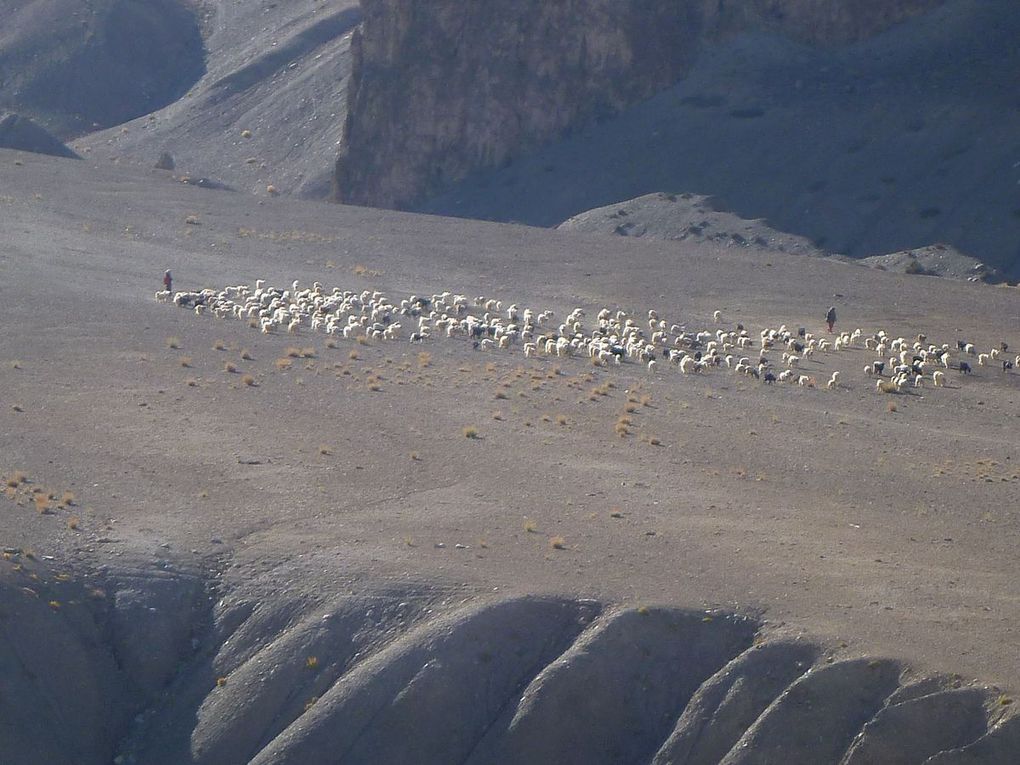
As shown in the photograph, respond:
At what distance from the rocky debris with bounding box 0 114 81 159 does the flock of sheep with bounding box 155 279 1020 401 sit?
3343 centimetres

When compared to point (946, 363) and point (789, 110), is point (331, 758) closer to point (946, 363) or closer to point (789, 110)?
point (946, 363)

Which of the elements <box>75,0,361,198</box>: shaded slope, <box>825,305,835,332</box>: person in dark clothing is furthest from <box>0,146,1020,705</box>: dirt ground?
<box>75,0,361,198</box>: shaded slope

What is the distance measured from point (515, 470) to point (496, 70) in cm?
5758

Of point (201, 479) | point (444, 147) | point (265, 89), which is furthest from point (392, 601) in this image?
point (265, 89)

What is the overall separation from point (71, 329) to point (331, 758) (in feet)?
66.9

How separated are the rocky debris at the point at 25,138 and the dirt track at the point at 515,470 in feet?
94.5

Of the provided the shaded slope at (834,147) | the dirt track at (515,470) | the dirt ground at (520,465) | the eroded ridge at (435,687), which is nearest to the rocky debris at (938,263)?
the shaded slope at (834,147)

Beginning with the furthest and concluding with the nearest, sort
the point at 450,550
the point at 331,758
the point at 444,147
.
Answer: the point at 444,147, the point at 450,550, the point at 331,758

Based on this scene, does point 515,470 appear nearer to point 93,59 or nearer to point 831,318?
point 831,318

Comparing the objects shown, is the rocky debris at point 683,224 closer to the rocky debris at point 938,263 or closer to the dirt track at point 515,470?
the rocky debris at point 938,263

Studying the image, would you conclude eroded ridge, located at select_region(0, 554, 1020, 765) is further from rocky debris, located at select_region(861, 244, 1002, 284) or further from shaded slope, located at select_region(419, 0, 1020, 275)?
shaded slope, located at select_region(419, 0, 1020, 275)

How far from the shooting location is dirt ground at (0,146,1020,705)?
18.7 m

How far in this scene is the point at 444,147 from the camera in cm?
7869

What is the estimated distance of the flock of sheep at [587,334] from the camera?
36312mm
